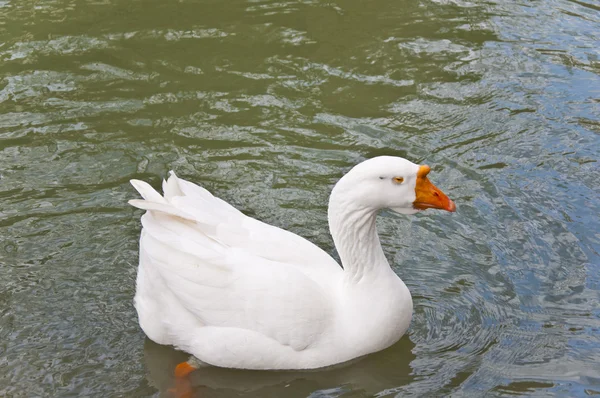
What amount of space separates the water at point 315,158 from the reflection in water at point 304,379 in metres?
0.01

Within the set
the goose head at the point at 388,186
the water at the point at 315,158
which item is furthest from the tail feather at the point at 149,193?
the goose head at the point at 388,186

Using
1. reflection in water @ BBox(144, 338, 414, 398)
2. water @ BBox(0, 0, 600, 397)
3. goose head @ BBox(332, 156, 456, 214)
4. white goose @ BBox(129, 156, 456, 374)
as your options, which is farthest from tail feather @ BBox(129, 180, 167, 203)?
goose head @ BBox(332, 156, 456, 214)

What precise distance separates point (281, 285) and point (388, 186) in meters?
0.96

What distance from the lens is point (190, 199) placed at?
6.17 meters

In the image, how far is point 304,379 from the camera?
18.8 ft

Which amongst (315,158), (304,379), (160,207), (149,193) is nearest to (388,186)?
(304,379)

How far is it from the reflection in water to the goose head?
113 cm

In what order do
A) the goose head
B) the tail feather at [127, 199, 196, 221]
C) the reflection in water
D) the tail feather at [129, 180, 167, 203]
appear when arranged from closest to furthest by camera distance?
the goose head, the reflection in water, the tail feather at [127, 199, 196, 221], the tail feather at [129, 180, 167, 203]

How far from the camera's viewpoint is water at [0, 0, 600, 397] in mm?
5832

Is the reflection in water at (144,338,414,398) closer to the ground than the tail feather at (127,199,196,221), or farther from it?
closer to the ground

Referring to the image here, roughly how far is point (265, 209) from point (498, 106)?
10.3 ft

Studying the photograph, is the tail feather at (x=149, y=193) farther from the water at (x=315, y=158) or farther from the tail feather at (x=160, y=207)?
the water at (x=315, y=158)

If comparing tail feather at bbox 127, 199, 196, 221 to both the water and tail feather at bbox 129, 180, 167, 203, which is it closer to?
tail feather at bbox 129, 180, 167, 203

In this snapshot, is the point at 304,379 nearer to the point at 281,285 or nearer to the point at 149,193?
the point at 281,285
